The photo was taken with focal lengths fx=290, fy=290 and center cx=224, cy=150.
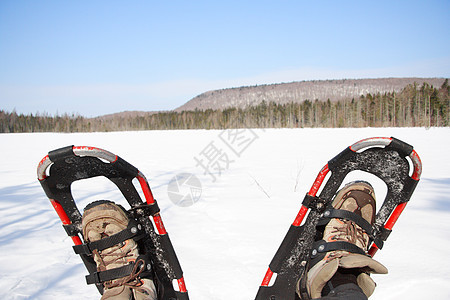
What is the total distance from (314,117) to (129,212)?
2067 inches

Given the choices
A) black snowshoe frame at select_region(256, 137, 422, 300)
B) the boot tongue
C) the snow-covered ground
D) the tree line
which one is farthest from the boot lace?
the tree line

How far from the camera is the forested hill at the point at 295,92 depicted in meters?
94.7

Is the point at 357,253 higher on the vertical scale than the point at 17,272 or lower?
higher

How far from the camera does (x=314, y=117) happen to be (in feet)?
168

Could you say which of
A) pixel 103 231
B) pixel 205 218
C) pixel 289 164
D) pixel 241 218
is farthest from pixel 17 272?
pixel 289 164

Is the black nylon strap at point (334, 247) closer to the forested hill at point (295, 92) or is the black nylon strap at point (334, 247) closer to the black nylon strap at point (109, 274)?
the black nylon strap at point (109, 274)

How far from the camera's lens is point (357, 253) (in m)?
1.60

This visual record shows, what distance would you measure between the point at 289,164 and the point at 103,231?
Answer: 195 inches

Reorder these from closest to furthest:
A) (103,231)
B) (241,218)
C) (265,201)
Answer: (103,231), (241,218), (265,201)

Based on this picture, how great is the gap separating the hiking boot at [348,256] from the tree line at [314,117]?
3084 centimetres

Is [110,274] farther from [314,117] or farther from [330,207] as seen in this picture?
[314,117]

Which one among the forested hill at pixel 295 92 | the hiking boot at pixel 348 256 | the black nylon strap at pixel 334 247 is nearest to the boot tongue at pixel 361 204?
the hiking boot at pixel 348 256

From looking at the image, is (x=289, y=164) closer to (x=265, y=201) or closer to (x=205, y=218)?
(x=265, y=201)

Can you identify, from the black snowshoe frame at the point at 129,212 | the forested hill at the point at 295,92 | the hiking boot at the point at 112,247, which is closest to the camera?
the hiking boot at the point at 112,247
